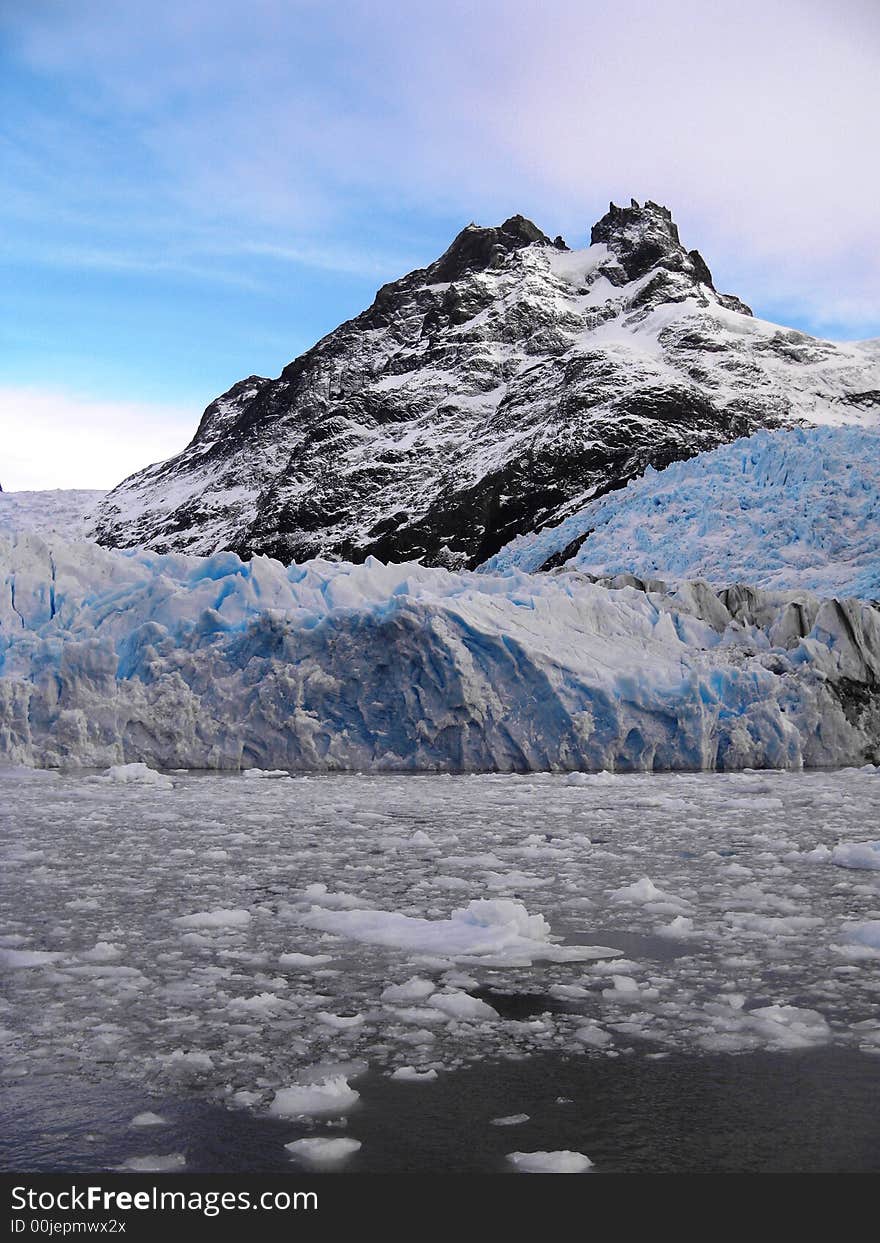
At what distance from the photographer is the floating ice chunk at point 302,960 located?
4.84 metres

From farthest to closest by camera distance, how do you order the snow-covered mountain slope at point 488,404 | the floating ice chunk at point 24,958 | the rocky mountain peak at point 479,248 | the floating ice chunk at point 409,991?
1. the rocky mountain peak at point 479,248
2. the snow-covered mountain slope at point 488,404
3. the floating ice chunk at point 24,958
4. the floating ice chunk at point 409,991

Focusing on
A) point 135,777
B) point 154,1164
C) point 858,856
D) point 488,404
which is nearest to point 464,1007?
point 154,1164

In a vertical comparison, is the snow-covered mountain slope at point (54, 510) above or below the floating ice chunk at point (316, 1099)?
above

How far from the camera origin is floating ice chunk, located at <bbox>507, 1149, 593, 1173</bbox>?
110 inches

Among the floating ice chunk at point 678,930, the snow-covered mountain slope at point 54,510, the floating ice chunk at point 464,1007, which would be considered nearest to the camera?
the floating ice chunk at point 464,1007

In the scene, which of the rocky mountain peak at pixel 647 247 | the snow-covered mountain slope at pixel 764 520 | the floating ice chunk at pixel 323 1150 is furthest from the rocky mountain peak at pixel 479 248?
the floating ice chunk at pixel 323 1150

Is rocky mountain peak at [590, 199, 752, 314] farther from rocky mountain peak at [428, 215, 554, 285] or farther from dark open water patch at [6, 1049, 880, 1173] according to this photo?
dark open water patch at [6, 1049, 880, 1173]

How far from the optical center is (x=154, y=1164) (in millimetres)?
2832

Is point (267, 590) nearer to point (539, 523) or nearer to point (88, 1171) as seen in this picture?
point (88, 1171)

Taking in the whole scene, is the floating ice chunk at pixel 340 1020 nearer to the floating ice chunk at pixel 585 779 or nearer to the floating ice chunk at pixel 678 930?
A: the floating ice chunk at pixel 678 930

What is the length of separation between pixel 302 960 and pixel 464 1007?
1009 millimetres

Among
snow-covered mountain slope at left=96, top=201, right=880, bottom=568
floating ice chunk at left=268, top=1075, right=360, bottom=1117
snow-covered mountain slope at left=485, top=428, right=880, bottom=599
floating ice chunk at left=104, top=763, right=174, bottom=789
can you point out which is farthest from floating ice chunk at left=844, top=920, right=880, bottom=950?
snow-covered mountain slope at left=96, top=201, right=880, bottom=568

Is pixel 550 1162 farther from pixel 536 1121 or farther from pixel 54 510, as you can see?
pixel 54 510

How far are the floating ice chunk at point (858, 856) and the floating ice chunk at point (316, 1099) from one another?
17.3ft
